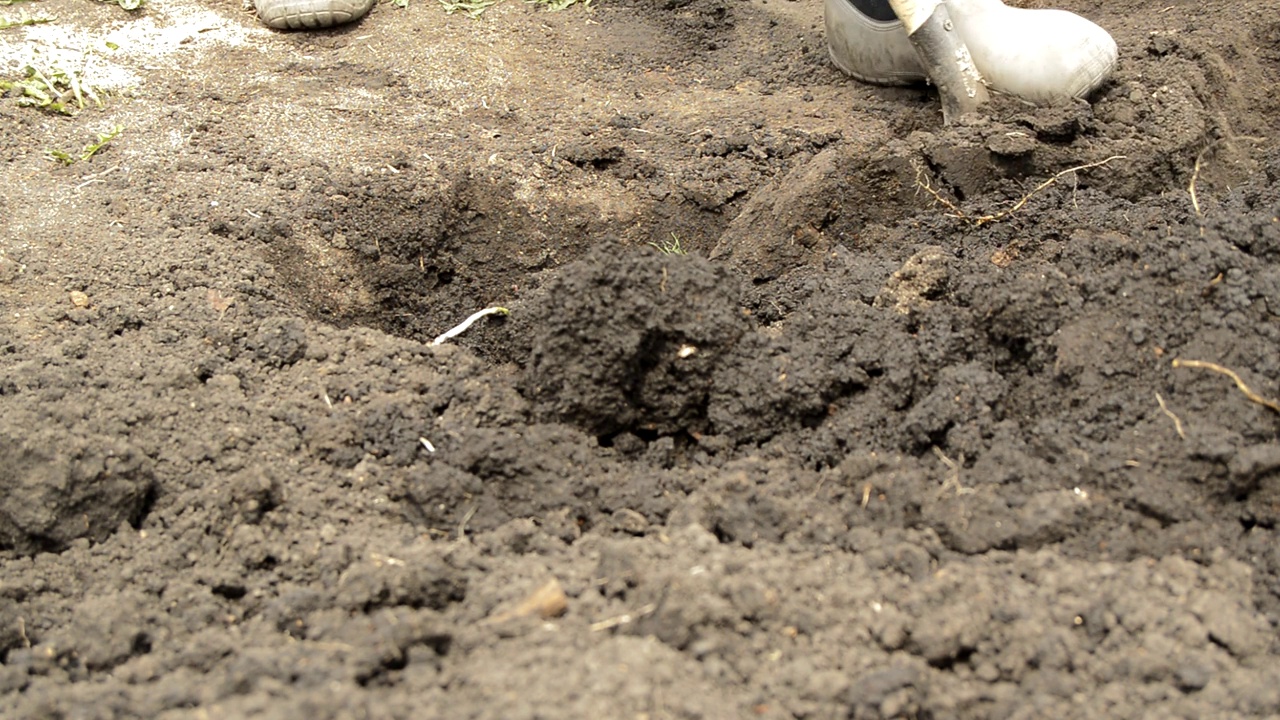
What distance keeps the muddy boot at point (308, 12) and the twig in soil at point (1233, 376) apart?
326cm

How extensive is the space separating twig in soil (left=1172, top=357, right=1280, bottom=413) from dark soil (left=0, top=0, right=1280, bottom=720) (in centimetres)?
1

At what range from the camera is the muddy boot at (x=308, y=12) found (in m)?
3.91

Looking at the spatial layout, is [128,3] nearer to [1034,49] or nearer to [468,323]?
[468,323]

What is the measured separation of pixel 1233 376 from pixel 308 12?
11.1 feet

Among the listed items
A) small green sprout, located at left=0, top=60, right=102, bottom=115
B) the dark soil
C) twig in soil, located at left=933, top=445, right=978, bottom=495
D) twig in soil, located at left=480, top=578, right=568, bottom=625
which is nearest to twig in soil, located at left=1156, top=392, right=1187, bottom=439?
the dark soil

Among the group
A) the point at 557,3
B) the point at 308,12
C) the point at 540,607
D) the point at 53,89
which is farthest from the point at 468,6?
the point at 540,607

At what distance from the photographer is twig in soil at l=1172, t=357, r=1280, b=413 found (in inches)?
72.1

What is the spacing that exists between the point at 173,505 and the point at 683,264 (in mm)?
1125

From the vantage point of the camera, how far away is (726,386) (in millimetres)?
2125

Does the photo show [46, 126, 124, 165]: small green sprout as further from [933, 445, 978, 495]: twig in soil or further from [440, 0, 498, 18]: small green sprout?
[933, 445, 978, 495]: twig in soil

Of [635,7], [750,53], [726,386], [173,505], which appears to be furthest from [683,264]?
[635,7]

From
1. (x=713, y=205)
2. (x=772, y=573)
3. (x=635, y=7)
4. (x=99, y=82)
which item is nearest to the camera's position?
(x=772, y=573)

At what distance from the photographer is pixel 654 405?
7.09 ft

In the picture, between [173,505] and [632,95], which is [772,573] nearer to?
[173,505]
